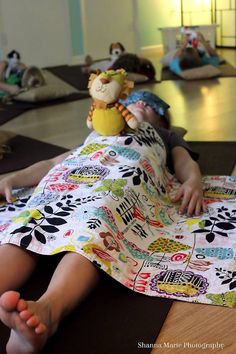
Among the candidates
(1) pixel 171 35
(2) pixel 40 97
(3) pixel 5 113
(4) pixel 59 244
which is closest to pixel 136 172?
(4) pixel 59 244

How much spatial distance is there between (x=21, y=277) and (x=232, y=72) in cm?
305

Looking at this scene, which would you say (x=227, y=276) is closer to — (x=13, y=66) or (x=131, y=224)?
(x=131, y=224)

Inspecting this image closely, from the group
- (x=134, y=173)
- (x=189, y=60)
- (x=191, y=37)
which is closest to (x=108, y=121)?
(x=134, y=173)

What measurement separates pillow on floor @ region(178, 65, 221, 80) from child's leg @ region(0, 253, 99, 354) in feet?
9.15

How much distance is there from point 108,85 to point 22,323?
647mm

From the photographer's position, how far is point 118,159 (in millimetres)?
1100

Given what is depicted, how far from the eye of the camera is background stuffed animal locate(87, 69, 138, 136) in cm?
113

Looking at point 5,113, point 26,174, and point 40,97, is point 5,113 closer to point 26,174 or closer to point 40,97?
point 40,97

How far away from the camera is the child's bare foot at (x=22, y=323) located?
2.13ft

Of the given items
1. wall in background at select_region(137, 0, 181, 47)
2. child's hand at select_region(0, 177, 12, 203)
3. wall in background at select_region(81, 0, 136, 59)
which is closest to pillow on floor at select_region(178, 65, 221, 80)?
wall in background at select_region(81, 0, 136, 59)

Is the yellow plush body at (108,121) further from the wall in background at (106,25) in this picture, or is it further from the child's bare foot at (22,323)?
the wall in background at (106,25)

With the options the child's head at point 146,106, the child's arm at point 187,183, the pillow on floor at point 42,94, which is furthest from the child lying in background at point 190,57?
the child's arm at point 187,183

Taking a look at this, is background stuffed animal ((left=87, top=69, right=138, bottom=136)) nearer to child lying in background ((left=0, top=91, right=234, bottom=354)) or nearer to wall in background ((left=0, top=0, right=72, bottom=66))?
child lying in background ((left=0, top=91, right=234, bottom=354))

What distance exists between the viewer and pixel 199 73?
341 centimetres
